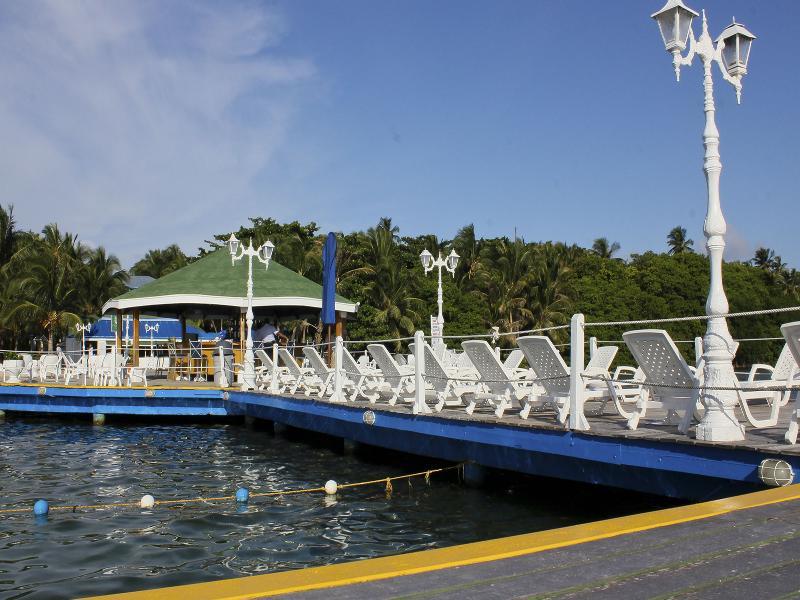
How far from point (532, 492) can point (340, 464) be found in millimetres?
3833

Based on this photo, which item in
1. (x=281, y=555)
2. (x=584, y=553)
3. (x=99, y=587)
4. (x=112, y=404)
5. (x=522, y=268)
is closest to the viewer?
(x=584, y=553)

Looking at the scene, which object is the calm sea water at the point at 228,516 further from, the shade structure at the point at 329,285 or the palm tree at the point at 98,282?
Answer: the palm tree at the point at 98,282

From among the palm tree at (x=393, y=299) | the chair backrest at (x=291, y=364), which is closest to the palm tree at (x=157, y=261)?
the palm tree at (x=393, y=299)

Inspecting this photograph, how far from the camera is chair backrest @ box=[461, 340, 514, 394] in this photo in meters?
9.00

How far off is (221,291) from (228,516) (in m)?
15.6

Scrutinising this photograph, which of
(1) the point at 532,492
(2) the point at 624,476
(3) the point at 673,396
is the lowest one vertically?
(1) the point at 532,492

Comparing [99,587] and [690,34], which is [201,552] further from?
[690,34]

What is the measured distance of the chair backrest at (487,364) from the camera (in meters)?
9.00

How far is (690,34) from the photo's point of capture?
7.20 m

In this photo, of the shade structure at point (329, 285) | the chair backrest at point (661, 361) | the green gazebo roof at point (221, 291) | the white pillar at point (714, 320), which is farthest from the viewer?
the green gazebo roof at point (221, 291)

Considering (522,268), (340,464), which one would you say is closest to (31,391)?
(340,464)

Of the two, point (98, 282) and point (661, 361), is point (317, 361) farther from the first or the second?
point (98, 282)

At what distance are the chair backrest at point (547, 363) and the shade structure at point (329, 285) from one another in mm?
11763

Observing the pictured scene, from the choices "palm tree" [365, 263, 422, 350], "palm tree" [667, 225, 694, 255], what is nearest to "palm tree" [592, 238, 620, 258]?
"palm tree" [667, 225, 694, 255]
